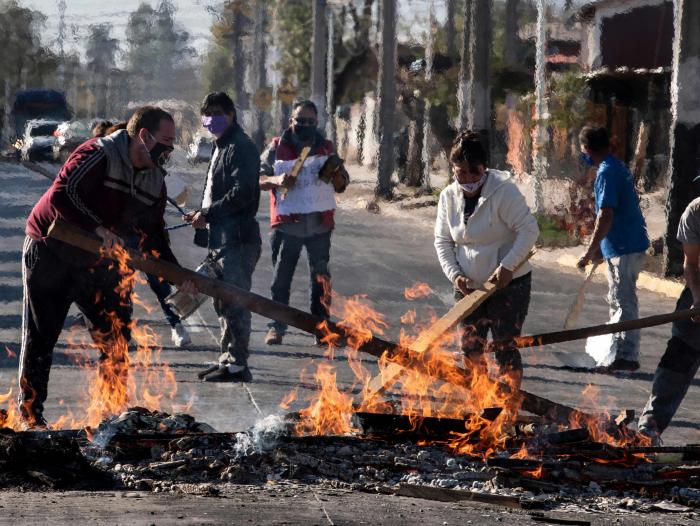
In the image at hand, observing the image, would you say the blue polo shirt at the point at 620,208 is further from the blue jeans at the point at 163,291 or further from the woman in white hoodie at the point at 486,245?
the blue jeans at the point at 163,291

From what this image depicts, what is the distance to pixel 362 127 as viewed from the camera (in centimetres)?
6141

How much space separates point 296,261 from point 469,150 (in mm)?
4197

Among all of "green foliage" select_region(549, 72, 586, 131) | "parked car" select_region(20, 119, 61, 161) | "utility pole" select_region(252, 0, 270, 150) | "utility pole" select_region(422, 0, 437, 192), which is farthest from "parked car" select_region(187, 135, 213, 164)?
"green foliage" select_region(549, 72, 586, 131)

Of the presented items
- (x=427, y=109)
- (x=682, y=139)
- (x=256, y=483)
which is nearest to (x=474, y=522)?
(x=256, y=483)

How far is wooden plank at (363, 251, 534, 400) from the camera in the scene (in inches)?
289

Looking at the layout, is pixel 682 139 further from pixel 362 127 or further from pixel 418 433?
pixel 362 127

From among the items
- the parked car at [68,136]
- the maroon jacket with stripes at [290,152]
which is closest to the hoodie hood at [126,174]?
the maroon jacket with stripes at [290,152]

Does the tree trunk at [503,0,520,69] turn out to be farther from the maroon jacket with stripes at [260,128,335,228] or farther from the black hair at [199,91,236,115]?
the black hair at [199,91,236,115]

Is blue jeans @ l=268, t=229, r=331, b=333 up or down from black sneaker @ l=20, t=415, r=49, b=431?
up

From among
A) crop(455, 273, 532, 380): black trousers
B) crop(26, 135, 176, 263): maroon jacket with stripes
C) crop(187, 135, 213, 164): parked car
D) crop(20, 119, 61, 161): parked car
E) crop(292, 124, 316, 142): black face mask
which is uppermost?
crop(292, 124, 316, 142): black face mask

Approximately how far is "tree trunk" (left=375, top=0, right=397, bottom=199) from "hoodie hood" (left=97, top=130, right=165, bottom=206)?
27.0 m

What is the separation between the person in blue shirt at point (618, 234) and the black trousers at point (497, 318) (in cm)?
280

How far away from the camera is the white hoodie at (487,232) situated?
8.04 m

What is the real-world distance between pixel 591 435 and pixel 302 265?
38.3 feet
